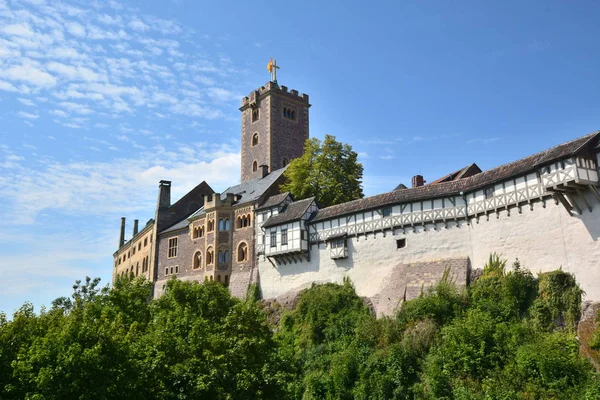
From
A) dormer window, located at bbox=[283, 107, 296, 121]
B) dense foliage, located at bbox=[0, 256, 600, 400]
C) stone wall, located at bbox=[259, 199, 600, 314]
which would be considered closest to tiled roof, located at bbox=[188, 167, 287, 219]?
stone wall, located at bbox=[259, 199, 600, 314]

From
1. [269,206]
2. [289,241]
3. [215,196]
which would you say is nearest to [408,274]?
[289,241]

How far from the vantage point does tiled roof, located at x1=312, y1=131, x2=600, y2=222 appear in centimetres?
2805

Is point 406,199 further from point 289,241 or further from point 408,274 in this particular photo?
point 289,241

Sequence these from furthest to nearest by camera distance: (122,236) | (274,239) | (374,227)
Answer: (122,236)
(274,239)
(374,227)

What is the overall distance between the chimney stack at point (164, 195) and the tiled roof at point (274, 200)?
1360 cm

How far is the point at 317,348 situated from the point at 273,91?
30.3 meters

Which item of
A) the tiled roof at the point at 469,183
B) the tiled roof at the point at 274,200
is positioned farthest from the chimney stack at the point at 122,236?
the tiled roof at the point at 469,183

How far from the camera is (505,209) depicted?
30.7 meters

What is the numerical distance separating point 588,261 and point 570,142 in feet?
19.0

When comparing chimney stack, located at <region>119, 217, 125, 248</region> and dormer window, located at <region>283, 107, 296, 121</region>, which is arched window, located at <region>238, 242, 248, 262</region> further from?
chimney stack, located at <region>119, 217, 125, 248</region>

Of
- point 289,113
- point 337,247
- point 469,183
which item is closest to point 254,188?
point 289,113

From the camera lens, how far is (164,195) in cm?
5553

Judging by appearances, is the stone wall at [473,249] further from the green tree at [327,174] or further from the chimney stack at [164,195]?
the chimney stack at [164,195]

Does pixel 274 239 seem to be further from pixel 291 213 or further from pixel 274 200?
pixel 274 200
